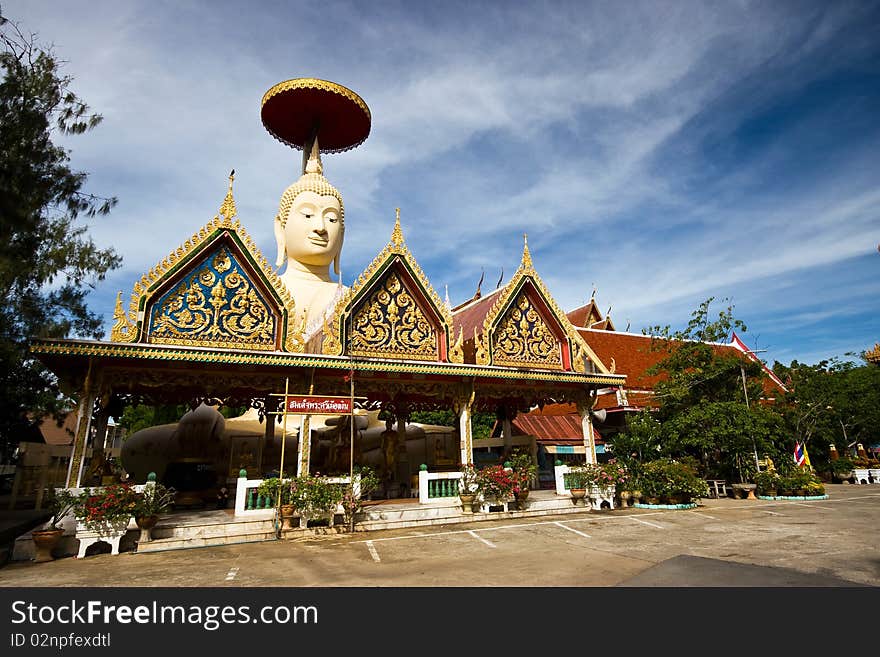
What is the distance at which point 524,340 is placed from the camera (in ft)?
52.9

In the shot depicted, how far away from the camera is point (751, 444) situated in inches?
725

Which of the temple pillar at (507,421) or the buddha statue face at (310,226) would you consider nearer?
the temple pillar at (507,421)

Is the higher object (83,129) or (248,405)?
(83,129)

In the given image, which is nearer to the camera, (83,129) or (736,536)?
(736,536)

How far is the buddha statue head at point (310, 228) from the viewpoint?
2061 cm

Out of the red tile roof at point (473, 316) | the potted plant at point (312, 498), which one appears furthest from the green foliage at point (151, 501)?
the red tile roof at point (473, 316)

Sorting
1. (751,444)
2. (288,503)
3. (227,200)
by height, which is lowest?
(288,503)

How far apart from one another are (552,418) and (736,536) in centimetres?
1505

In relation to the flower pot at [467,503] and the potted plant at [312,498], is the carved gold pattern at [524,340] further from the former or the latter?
the potted plant at [312,498]

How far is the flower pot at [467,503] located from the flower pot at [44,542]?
344 inches
